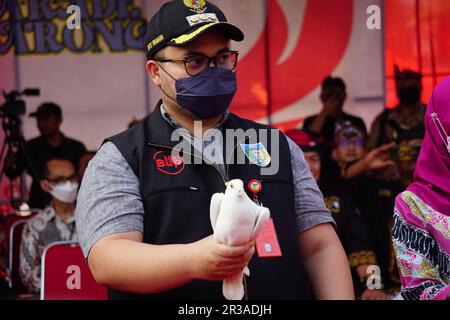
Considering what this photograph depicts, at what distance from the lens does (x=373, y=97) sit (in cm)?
579

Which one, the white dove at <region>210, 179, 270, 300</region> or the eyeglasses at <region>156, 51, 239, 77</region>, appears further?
the eyeglasses at <region>156, 51, 239, 77</region>

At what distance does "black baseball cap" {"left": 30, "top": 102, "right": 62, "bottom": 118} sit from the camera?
597 cm

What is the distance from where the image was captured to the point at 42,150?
5.97 metres

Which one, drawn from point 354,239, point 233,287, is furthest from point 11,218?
point 233,287

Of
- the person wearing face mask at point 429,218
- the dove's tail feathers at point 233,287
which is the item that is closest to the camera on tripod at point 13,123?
the person wearing face mask at point 429,218

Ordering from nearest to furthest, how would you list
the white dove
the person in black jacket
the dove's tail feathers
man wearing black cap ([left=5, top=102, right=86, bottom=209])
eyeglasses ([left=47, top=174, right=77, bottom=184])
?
the white dove
the dove's tail feathers
the person in black jacket
eyeglasses ([left=47, top=174, right=77, bottom=184])
man wearing black cap ([left=5, top=102, right=86, bottom=209])

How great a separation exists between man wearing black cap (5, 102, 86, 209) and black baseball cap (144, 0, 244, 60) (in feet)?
12.7

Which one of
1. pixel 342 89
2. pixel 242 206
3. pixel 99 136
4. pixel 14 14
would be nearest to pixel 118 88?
pixel 99 136

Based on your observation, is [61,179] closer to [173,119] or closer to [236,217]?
[173,119]

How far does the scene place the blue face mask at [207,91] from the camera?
190cm

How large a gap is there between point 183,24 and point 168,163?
341mm

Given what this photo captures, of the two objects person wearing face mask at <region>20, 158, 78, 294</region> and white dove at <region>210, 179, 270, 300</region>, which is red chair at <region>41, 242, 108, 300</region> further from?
white dove at <region>210, 179, 270, 300</region>

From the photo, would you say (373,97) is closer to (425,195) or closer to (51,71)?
(51,71)

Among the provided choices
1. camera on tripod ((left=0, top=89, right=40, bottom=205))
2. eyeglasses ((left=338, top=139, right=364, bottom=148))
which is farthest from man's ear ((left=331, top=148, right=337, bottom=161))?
camera on tripod ((left=0, top=89, right=40, bottom=205))
